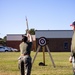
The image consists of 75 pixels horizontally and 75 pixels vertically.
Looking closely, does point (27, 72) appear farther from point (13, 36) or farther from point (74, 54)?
point (13, 36)

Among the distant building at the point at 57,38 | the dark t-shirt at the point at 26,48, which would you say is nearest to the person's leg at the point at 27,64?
the dark t-shirt at the point at 26,48

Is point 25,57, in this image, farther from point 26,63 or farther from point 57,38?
point 57,38

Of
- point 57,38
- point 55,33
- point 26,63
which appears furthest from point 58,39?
point 26,63

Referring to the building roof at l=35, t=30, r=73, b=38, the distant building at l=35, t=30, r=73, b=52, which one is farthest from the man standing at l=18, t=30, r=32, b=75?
the building roof at l=35, t=30, r=73, b=38

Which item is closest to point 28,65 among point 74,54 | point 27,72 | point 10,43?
point 27,72

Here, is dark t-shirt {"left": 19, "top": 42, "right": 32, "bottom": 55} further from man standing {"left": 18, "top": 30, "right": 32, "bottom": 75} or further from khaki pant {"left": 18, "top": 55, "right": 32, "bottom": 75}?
khaki pant {"left": 18, "top": 55, "right": 32, "bottom": 75}

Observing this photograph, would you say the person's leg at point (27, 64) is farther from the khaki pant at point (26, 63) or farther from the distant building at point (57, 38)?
the distant building at point (57, 38)

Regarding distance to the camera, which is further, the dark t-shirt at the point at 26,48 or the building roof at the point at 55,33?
the building roof at the point at 55,33

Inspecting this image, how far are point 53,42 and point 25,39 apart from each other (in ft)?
250

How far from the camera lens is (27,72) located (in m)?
12.6

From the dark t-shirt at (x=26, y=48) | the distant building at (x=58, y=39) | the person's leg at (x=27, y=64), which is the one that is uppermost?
the distant building at (x=58, y=39)

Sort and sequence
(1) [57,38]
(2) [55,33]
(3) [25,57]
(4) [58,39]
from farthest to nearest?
1. (2) [55,33]
2. (1) [57,38]
3. (4) [58,39]
4. (3) [25,57]

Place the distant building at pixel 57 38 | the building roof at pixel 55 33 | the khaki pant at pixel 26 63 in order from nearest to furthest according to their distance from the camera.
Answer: the khaki pant at pixel 26 63
the distant building at pixel 57 38
the building roof at pixel 55 33

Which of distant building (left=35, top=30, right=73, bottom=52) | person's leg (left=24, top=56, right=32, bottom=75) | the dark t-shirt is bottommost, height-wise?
person's leg (left=24, top=56, right=32, bottom=75)
